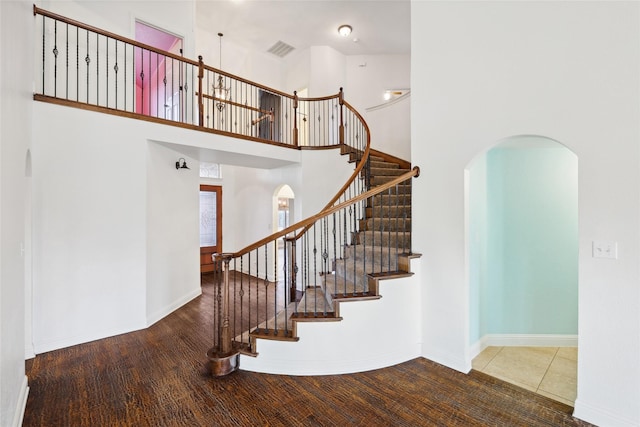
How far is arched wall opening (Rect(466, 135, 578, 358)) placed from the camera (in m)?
3.23

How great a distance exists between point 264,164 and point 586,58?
464 cm

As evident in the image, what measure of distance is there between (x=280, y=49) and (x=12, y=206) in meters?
6.71

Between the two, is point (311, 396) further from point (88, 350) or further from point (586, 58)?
point (586, 58)

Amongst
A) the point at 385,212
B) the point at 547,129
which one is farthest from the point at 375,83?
the point at 547,129

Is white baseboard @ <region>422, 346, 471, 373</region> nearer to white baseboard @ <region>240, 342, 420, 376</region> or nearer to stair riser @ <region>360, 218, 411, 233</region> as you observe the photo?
white baseboard @ <region>240, 342, 420, 376</region>

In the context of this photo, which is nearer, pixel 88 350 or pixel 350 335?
pixel 350 335

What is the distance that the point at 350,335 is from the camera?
2.70m

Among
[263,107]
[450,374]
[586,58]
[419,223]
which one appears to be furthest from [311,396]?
[263,107]

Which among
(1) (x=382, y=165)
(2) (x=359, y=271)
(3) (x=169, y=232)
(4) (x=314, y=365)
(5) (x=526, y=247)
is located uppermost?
(1) (x=382, y=165)

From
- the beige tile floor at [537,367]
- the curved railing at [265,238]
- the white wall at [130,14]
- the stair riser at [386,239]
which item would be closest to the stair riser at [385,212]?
the curved railing at [265,238]

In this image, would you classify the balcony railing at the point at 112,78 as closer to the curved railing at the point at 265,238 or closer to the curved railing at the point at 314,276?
the curved railing at the point at 265,238

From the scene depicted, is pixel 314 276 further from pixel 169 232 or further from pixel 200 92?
pixel 200 92

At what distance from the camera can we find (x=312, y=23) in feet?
20.2

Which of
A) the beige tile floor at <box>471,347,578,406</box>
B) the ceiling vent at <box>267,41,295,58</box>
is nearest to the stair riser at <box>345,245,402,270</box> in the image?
the beige tile floor at <box>471,347,578,406</box>
